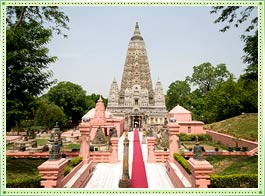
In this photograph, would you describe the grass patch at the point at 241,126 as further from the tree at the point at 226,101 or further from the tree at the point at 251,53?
the tree at the point at 251,53

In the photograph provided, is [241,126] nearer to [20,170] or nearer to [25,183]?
[20,170]

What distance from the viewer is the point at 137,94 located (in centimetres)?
3912

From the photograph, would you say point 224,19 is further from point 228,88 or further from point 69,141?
point 228,88

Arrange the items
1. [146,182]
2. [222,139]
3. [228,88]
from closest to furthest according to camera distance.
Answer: [146,182] → [222,139] → [228,88]

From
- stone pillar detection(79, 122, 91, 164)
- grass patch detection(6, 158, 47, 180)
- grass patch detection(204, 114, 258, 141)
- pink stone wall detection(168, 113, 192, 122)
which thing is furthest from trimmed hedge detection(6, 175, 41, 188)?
pink stone wall detection(168, 113, 192, 122)

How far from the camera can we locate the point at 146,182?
8656 mm

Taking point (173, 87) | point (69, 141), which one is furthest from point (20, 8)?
point (173, 87)

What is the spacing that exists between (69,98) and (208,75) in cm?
2118

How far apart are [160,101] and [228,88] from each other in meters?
13.6

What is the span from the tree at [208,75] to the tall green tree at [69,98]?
56.1 feet

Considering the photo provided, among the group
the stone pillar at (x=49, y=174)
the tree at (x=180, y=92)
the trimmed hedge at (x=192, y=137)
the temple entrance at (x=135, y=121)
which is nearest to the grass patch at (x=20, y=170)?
the stone pillar at (x=49, y=174)

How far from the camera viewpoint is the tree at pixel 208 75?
3238 cm

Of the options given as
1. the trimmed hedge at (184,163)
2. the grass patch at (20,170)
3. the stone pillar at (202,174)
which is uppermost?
the stone pillar at (202,174)

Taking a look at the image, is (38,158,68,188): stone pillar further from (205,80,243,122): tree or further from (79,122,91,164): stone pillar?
(205,80,243,122): tree
